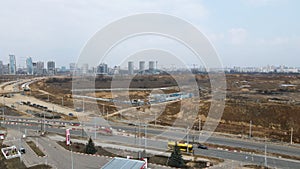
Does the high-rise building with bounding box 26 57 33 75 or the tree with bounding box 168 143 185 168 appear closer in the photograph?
the tree with bounding box 168 143 185 168

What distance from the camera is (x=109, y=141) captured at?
13609 mm

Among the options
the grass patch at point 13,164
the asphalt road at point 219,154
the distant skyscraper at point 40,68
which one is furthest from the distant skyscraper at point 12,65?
the grass patch at point 13,164

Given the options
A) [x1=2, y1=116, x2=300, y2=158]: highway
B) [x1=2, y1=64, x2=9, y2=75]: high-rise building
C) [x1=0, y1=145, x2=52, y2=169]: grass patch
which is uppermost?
[x1=2, y1=64, x2=9, y2=75]: high-rise building

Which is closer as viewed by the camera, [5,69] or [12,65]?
[12,65]

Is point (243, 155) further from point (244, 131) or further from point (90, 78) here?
point (90, 78)

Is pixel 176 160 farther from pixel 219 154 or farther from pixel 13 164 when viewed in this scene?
pixel 13 164

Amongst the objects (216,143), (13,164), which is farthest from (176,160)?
(13,164)

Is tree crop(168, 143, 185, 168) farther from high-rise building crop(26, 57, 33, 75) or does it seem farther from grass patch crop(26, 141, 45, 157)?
high-rise building crop(26, 57, 33, 75)

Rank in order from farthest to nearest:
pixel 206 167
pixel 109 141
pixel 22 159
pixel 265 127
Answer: pixel 265 127, pixel 109 141, pixel 22 159, pixel 206 167

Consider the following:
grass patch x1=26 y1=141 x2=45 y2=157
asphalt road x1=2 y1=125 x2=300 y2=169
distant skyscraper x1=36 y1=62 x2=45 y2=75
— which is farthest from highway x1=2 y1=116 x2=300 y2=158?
distant skyscraper x1=36 y1=62 x2=45 y2=75

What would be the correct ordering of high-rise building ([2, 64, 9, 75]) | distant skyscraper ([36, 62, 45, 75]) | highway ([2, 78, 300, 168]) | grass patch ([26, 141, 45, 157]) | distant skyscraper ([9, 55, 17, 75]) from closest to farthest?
highway ([2, 78, 300, 168]), grass patch ([26, 141, 45, 157]), distant skyscraper ([9, 55, 17, 75]), high-rise building ([2, 64, 9, 75]), distant skyscraper ([36, 62, 45, 75])

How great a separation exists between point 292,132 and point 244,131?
2.70 metres

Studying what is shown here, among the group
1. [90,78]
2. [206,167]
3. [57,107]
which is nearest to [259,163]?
[206,167]

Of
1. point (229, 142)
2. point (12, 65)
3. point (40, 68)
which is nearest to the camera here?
point (229, 142)
